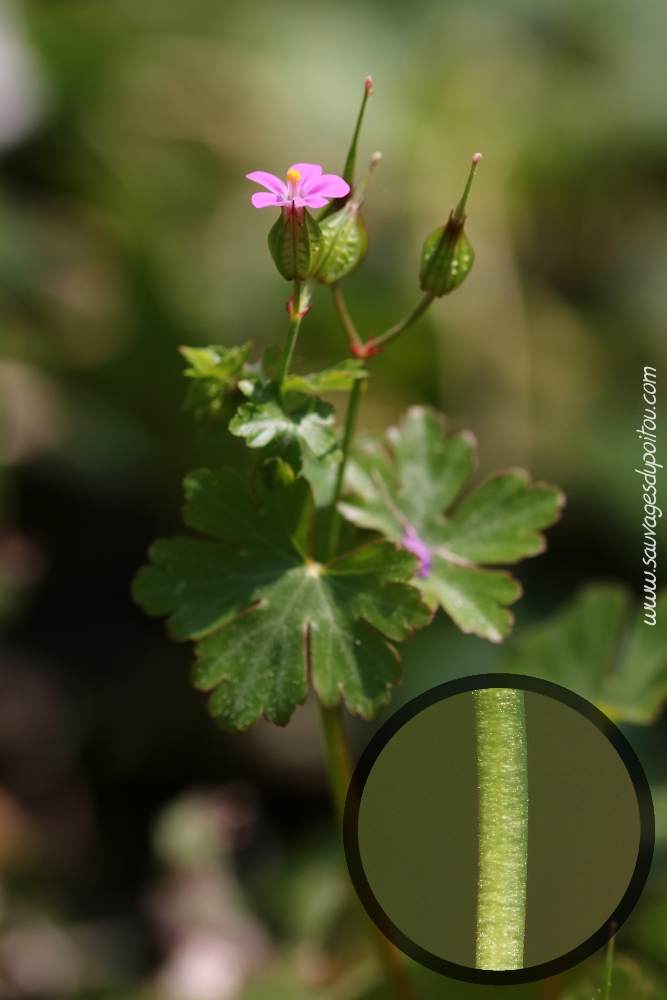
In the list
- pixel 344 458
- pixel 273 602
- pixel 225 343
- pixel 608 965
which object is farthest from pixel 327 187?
pixel 225 343

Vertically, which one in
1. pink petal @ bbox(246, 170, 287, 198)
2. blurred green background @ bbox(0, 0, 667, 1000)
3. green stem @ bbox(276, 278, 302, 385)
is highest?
pink petal @ bbox(246, 170, 287, 198)

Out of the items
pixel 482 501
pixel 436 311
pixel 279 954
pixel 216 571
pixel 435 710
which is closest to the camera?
pixel 435 710

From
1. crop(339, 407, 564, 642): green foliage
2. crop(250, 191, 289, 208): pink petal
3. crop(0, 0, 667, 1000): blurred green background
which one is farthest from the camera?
crop(0, 0, 667, 1000): blurred green background

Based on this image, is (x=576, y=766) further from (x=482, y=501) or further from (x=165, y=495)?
(x=165, y=495)

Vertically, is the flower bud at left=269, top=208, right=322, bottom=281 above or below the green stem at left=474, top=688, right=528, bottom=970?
above

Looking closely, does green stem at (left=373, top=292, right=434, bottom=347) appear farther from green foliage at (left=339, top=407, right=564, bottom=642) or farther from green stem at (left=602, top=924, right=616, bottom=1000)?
green stem at (left=602, top=924, right=616, bottom=1000)

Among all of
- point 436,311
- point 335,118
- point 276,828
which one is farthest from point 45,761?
point 335,118

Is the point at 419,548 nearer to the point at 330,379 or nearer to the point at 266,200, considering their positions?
the point at 330,379

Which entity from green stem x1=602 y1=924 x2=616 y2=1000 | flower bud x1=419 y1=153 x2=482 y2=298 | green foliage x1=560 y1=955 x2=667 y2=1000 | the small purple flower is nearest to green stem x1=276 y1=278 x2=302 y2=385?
flower bud x1=419 y1=153 x2=482 y2=298

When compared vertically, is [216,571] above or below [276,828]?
above
